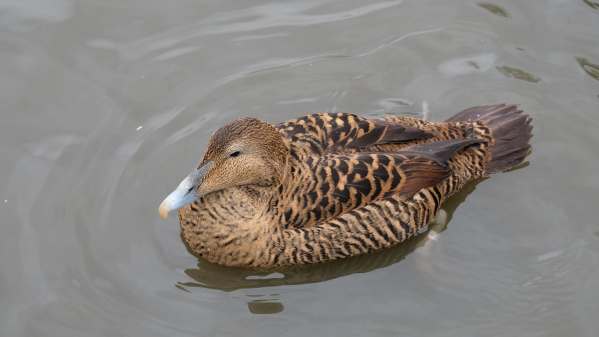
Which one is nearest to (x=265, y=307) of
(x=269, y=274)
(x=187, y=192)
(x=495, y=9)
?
(x=269, y=274)

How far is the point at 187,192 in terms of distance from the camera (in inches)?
235

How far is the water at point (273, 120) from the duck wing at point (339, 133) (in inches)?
32.4

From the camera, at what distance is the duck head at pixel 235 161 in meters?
5.94

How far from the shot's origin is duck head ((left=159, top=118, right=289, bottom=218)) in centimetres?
594

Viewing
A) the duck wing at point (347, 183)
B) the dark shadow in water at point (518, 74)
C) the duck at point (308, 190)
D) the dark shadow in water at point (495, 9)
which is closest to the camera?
the duck at point (308, 190)

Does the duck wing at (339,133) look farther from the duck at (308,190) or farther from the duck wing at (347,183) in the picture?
the duck wing at (347,183)

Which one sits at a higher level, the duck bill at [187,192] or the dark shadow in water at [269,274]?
the duck bill at [187,192]

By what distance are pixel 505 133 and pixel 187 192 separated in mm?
2618

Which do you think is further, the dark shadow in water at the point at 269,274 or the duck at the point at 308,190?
the dark shadow in water at the point at 269,274

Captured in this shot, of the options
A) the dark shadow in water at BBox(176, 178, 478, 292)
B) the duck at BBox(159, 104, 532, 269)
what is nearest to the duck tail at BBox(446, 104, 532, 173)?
the duck at BBox(159, 104, 532, 269)

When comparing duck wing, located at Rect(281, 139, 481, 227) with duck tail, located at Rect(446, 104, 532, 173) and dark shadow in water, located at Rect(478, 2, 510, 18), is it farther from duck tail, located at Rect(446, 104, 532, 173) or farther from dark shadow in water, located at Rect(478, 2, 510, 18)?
dark shadow in water, located at Rect(478, 2, 510, 18)

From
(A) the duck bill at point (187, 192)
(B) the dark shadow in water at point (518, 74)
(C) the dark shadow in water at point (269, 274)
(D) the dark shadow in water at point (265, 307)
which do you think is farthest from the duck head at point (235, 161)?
(B) the dark shadow in water at point (518, 74)

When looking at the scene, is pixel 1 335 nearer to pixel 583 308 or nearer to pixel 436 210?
pixel 436 210

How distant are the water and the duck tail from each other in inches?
6.8
